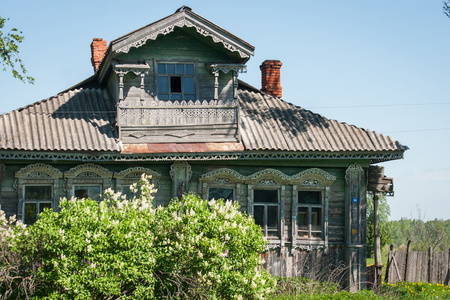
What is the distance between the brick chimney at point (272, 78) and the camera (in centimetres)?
1964

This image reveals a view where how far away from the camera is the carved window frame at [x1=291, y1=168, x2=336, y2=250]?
1673 cm

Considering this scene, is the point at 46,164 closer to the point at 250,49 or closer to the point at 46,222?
the point at 46,222

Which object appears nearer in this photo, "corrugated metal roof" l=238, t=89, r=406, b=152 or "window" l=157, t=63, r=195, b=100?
"corrugated metal roof" l=238, t=89, r=406, b=152

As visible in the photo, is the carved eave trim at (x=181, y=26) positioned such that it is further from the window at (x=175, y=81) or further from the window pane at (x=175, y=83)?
the window pane at (x=175, y=83)

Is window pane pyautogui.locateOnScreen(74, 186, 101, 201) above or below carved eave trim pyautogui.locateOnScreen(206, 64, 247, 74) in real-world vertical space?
below

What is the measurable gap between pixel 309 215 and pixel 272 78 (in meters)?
4.97

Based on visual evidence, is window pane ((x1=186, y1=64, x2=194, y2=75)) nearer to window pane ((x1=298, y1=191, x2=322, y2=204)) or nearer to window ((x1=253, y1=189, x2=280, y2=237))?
window ((x1=253, y1=189, x2=280, y2=237))

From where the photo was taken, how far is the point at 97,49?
20.0 m

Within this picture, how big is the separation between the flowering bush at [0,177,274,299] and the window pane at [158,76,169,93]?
17.1 ft

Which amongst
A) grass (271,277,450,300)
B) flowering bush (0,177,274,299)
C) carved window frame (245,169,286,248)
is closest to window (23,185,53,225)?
flowering bush (0,177,274,299)

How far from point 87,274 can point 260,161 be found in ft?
21.4

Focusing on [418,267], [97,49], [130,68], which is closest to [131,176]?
[130,68]

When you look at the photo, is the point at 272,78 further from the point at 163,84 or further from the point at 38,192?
the point at 38,192

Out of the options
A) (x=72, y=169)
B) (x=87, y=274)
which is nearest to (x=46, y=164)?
(x=72, y=169)
